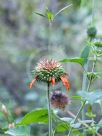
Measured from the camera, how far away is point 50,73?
134cm

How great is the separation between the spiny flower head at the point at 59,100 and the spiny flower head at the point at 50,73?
19cm

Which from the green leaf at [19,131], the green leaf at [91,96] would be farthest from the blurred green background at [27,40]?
the green leaf at [91,96]

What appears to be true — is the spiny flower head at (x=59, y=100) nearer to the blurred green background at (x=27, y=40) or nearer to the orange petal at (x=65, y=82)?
the orange petal at (x=65, y=82)

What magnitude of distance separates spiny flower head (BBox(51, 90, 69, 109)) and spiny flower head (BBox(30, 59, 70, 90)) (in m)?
0.19

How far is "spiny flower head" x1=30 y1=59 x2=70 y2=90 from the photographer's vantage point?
1.31m

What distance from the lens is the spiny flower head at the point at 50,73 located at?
1.31 meters

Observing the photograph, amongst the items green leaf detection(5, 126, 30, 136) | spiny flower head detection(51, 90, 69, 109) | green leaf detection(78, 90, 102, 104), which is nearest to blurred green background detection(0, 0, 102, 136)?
spiny flower head detection(51, 90, 69, 109)

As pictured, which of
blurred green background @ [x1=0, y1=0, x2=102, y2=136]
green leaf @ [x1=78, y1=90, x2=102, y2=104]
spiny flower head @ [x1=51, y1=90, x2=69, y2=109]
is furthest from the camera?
blurred green background @ [x1=0, y1=0, x2=102, y2=136]

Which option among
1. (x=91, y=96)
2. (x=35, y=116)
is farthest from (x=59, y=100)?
(x=91, y=96)

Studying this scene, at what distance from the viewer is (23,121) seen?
4.52 feet

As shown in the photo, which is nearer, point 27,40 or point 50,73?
point 50,73

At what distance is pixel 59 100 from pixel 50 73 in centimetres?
25

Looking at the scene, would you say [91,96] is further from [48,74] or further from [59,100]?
[59,100]

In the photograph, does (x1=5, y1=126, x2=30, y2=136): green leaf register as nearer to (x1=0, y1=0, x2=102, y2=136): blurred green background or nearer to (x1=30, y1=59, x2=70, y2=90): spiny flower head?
(x1=30, y1=59, x2=70, y2=90): spiny flower head
